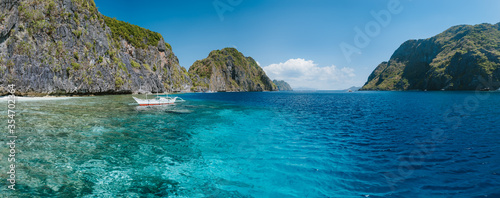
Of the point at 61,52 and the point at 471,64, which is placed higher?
the point at 471,64

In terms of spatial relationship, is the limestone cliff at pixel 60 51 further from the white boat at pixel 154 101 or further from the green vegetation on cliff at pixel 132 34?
the white boat at pixel 154 101

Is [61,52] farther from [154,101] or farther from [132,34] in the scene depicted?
[132,34]

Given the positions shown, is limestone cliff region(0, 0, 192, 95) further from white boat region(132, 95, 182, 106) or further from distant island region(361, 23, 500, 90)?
distant island region(361, 23, 500, 90)

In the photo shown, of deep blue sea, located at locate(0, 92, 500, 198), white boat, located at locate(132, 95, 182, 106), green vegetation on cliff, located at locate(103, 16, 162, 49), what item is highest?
green vegetation on cliff, located at locate(103, 16, 162, 49)

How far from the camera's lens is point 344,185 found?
7.89 meters

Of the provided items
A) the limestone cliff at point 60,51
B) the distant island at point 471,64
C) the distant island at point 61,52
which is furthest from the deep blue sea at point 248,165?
the distant island at point 471,64

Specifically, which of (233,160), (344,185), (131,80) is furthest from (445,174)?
(131,80)

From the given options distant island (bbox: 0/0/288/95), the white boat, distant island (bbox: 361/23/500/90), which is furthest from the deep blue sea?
distant island (bbox: 361/23/500/90)

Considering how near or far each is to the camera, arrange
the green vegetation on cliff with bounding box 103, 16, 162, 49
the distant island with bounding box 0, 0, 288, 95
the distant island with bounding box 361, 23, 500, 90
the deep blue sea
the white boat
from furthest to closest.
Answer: the distant island with bounding box 361, 23, 500, 90 → the green vegetation on cliff with bounding box 103, 16, 162, 49 → the distant island with bounding box 0, 0, 288, 95 → the white boat → the deep blue sea

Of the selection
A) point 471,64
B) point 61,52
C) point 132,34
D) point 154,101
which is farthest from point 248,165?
point 471,64

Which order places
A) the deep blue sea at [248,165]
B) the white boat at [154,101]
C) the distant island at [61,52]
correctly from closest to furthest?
the deep blue sea at [248,165] < the white boat at [154,101] < the distant island at [61,52]

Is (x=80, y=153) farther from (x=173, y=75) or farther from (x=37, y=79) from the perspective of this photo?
(x=173, y=75)


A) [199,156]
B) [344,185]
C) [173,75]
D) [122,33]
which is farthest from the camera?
[173,75]

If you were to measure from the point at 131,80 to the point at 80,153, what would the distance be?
308 feet
